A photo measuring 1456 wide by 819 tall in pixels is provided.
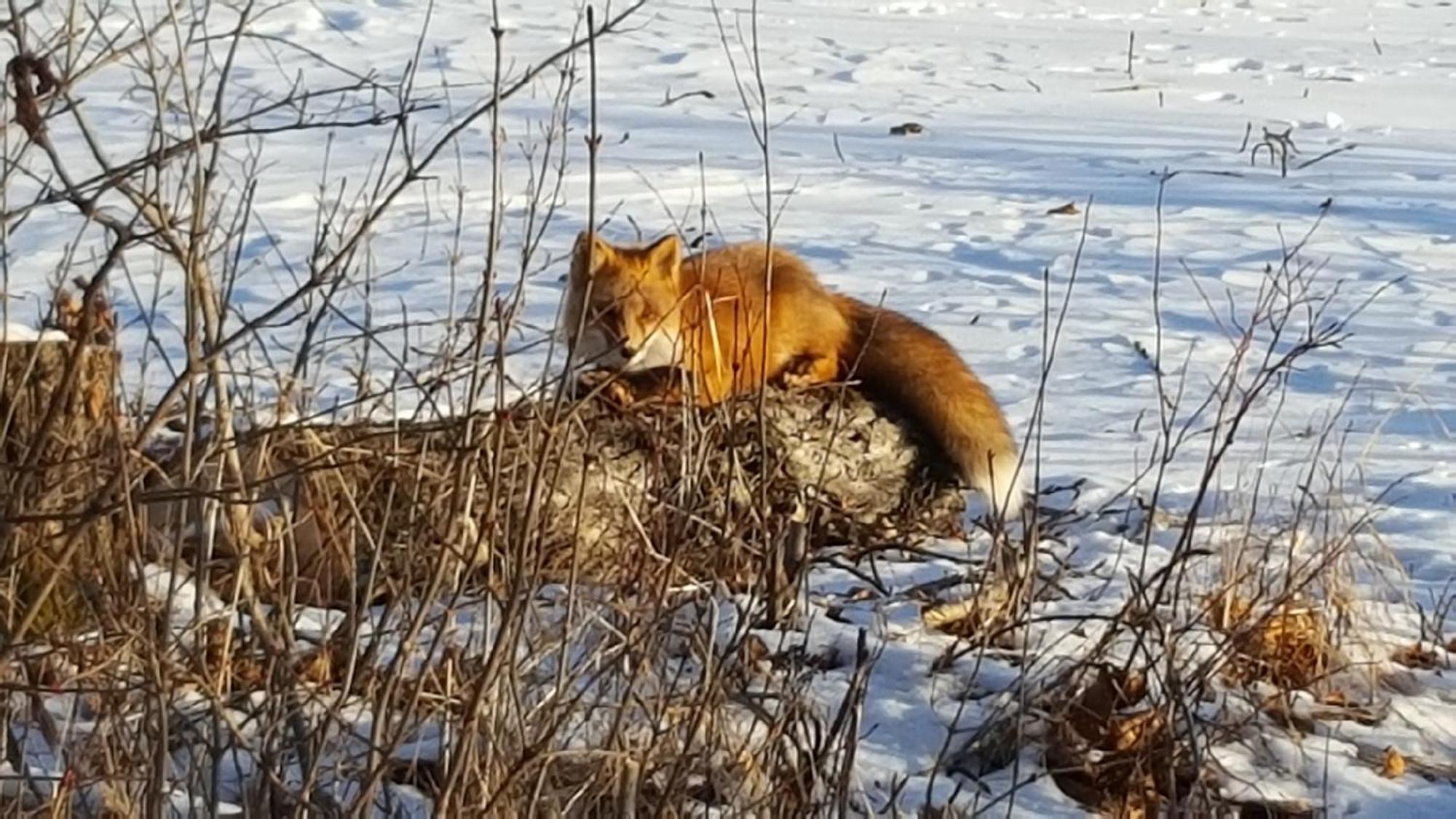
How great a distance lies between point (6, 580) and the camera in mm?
3039

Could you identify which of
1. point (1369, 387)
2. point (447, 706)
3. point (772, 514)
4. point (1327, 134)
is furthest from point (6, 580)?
point (1327, 134)

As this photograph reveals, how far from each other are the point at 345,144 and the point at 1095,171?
183 inches

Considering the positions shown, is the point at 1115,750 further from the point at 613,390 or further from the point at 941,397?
the point at 613,390

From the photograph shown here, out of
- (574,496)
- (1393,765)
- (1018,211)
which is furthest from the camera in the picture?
(1018,211)

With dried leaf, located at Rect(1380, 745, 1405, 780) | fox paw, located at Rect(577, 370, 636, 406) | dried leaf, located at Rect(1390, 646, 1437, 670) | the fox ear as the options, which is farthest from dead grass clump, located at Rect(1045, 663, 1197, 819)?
the fox ear

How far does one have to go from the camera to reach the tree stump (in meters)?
2.46

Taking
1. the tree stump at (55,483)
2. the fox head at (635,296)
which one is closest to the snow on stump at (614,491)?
the tree stump at (55,483)

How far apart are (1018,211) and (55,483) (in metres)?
8.19

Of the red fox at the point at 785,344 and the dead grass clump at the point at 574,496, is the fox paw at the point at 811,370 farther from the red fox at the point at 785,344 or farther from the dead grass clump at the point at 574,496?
the dead grass clump at the point at 574,496

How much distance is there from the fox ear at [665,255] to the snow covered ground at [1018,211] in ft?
1.80

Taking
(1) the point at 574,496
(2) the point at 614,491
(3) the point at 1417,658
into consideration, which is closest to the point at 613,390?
(2) the point at 614,491

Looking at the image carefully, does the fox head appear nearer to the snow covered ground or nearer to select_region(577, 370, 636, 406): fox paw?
select_region(577, 370, 636, 406): fox paw

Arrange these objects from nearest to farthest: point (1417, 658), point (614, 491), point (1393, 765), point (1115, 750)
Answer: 1. point (1115, 750)
2. point (1393, 765)
3. point (1417, 658)
4. point (614, 491)

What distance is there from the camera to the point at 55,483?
2.97 meters
